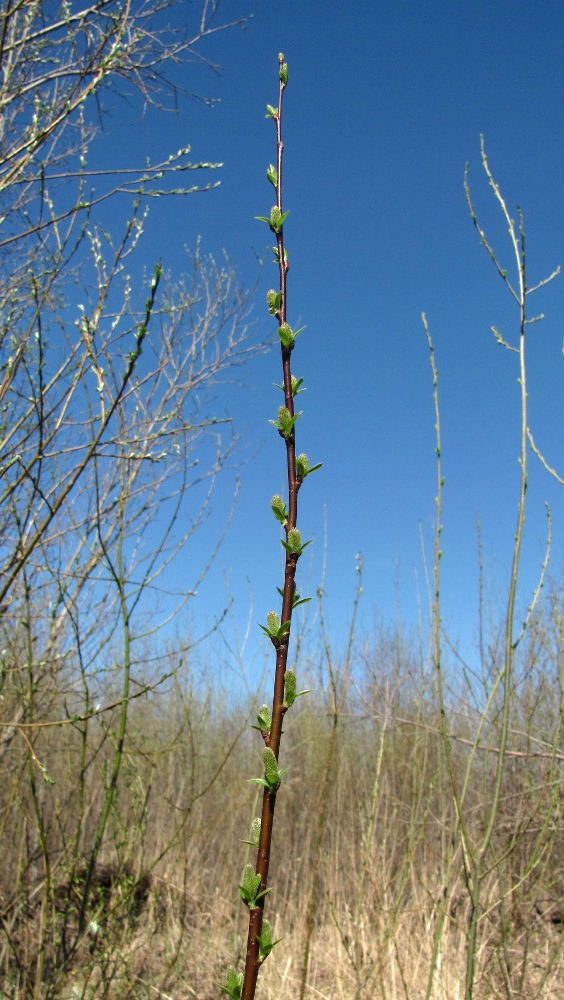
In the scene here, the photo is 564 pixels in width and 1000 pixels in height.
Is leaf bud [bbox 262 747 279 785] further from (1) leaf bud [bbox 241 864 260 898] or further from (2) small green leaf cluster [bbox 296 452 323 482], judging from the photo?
(2) small green leaf cluster [bbox 296 452 323 482]

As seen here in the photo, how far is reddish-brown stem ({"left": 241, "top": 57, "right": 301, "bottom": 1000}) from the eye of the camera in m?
0.60

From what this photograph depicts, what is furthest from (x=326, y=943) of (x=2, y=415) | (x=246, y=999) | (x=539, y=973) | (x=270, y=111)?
(x=270, y=111)

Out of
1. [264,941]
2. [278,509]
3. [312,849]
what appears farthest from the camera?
[312,849]

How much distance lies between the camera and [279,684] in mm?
649

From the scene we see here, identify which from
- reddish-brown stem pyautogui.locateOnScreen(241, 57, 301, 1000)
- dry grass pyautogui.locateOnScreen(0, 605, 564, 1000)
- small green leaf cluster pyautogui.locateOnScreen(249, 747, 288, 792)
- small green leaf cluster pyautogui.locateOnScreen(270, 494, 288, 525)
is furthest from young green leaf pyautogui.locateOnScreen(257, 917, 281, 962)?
dry grass pyautogui.locateOnScreen(0, 605, 564, 1000)

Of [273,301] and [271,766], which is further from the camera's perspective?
[273,301]

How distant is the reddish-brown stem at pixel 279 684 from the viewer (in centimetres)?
60

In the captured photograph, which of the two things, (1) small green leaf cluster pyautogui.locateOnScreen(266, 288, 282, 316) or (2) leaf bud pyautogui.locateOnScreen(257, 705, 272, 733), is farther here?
(1) small green leaf cluster pyautogui.locateOnScreen(266, 288, 282, 316)

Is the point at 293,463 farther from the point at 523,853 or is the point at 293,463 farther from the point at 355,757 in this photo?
the point at 355,757

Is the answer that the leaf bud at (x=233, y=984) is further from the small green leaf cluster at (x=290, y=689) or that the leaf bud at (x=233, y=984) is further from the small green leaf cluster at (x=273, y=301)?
the small green leaf cluster at (x=273, y=301)

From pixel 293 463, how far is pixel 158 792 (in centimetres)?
752

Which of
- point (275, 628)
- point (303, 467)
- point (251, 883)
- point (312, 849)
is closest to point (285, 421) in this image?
point (303, 467)

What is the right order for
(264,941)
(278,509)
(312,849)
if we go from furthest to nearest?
1. (312,849)
2. (278,509)
3. (264,941)

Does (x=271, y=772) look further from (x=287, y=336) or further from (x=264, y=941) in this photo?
(x=287, y=336)
